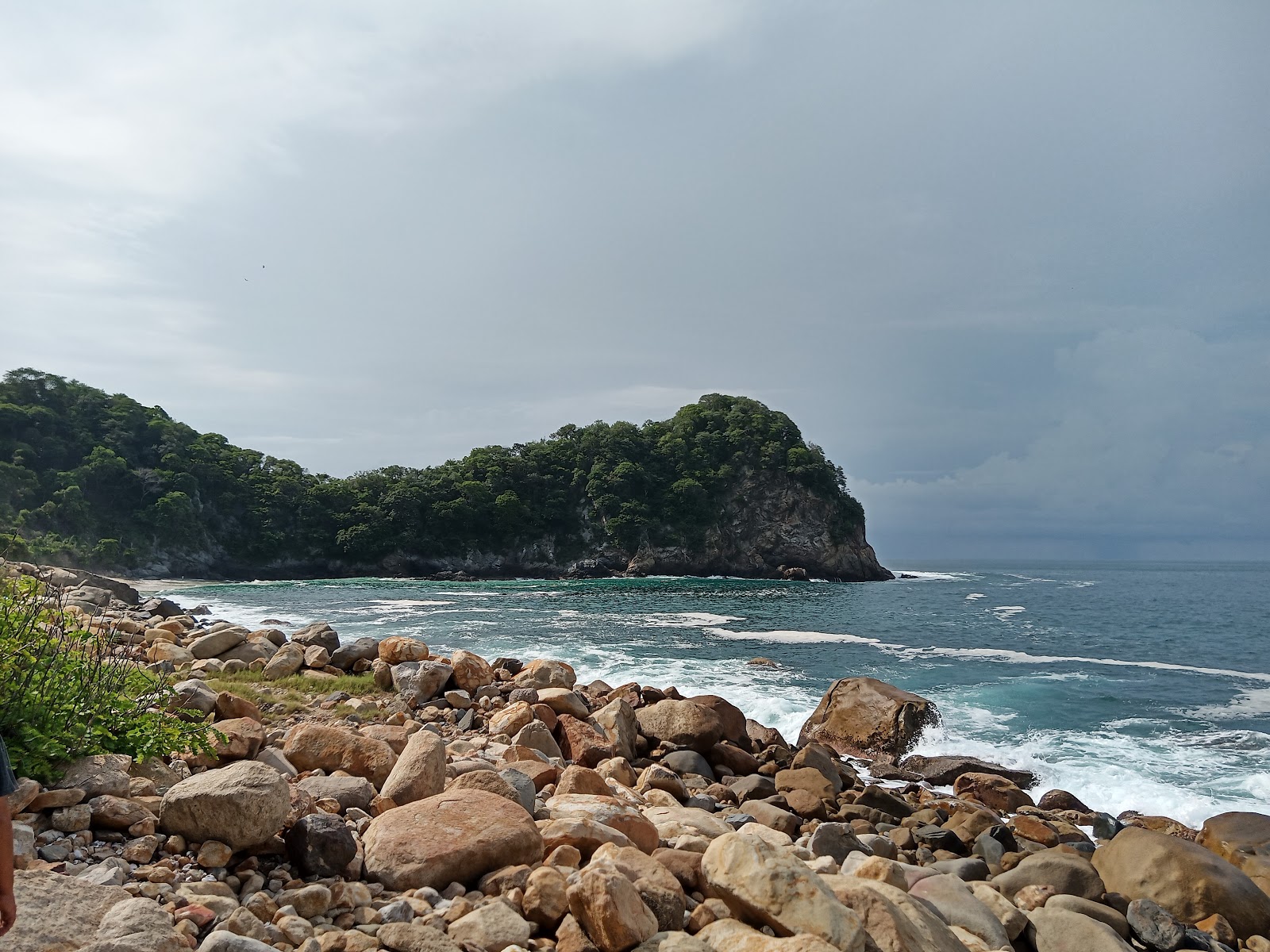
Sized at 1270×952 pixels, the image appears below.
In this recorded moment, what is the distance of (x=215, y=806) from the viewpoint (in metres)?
4.20

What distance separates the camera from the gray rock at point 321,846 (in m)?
4.23

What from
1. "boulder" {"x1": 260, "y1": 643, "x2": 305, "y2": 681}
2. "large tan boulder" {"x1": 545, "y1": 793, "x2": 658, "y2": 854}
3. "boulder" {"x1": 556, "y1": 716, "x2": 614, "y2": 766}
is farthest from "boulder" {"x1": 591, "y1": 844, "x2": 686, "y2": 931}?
"boulder" {"x1": 260, "y1": 643, "x2": 305, "y2": 681}

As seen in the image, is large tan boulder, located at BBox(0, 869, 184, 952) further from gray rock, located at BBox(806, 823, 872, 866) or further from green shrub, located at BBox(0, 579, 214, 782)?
gray rock, located at BBox(806, 823, 872, 866)

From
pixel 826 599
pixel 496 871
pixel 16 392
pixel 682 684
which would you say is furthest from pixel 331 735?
pixel 16 392

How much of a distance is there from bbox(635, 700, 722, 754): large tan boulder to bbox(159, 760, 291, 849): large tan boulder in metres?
8.02

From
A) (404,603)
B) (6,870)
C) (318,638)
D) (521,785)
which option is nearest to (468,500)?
(404,603)

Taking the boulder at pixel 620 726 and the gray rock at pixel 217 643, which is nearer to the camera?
the boulder at pixel 620 726

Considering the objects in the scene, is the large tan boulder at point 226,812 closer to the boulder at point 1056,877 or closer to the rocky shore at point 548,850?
the rocky shore at point 548,850

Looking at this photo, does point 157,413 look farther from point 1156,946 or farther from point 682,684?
point 1156,946

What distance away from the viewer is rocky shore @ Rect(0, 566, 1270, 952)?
3.75 m

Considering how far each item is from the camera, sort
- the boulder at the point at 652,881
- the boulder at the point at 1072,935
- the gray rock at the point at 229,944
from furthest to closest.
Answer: the boulder at the point at 1072,935 → the boulder at the point at 652,881 → the gray rock at the point at 229,944

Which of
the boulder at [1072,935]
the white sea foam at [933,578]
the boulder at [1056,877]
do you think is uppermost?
the boulder at [1072,935]

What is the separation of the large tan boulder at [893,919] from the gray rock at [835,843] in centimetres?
291

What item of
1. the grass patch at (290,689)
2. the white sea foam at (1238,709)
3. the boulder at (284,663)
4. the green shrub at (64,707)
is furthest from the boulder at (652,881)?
the white sea foam at (1238,709)
